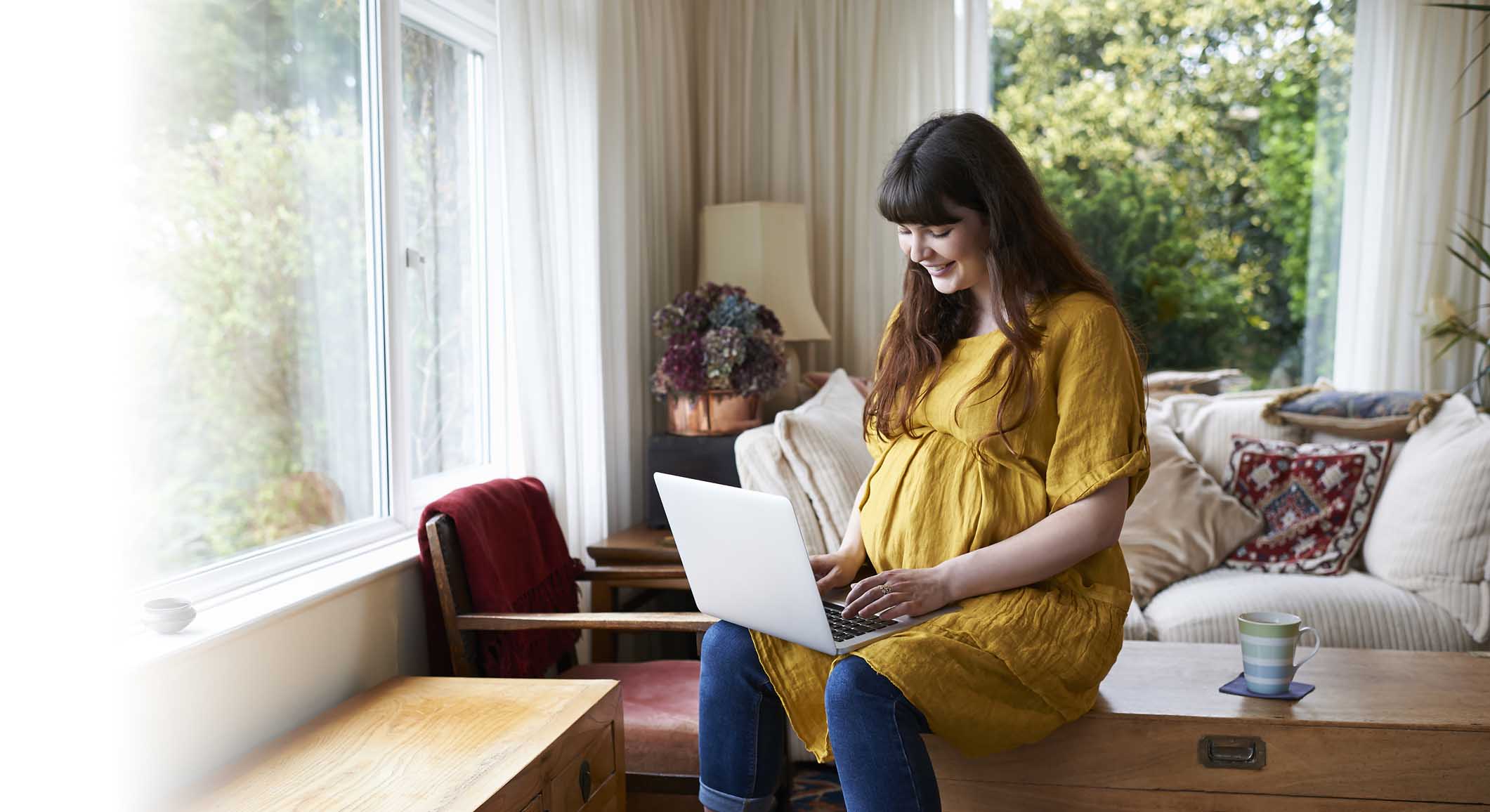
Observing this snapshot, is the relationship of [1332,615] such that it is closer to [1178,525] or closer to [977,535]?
[1178,525]

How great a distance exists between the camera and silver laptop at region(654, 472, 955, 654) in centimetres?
149

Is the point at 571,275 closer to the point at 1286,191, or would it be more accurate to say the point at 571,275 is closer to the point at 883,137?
the point at 883,137

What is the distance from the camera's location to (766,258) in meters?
3.14

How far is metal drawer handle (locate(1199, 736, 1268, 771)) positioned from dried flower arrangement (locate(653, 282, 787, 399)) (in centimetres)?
143

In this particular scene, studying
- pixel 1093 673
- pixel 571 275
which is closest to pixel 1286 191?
pixel 571 275

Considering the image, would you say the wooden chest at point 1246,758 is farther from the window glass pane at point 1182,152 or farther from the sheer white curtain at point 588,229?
the window glass pane at point 1182,152

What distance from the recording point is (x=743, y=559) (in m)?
1.59

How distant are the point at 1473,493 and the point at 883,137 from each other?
72.0 inches

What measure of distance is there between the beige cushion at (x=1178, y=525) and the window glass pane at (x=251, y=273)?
178cm

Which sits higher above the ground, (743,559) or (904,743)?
(743,559)

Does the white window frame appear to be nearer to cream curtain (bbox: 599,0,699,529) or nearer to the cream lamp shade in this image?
cream curtain (bbox: 599,0,699,529)

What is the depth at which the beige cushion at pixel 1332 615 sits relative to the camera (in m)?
2.46

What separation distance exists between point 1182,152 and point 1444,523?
2027 millimetres

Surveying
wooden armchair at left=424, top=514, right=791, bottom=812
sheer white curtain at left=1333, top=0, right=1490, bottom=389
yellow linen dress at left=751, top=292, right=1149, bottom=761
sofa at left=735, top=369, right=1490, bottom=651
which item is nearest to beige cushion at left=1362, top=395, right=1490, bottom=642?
sofa at left=735, top=369, right=1490, bottom=651
